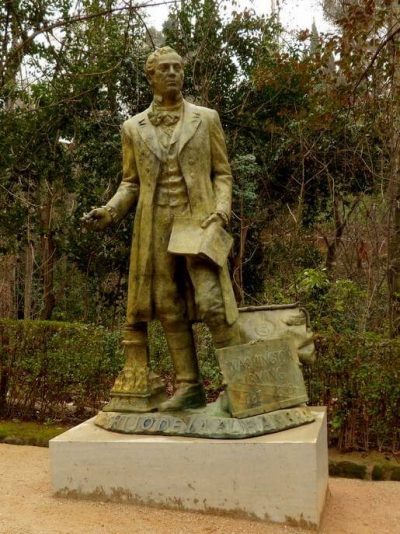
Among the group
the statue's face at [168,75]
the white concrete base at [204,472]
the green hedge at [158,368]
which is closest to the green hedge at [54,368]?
the green hedge at [158,368]

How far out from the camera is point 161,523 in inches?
146

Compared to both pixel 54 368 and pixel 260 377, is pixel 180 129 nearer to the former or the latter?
pixel 260 377

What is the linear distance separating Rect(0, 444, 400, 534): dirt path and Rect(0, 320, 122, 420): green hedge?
84.5 inches

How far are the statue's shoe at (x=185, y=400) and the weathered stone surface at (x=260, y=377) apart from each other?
1.33ft

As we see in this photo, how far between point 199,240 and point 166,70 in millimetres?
1120

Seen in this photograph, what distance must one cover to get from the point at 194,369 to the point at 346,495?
135 cm

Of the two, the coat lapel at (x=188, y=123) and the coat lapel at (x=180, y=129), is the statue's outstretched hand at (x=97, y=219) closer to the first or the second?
the coat lapel at (x=180, y=129)

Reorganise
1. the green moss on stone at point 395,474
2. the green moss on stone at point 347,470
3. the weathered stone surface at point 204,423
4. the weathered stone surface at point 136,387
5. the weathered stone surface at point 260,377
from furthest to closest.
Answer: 1. the green moss on stone at point 347,470
2. the green moss on stone at point 395,474
3. the weathered stone surface at point 136,387
4. the weathered stone surface at point 260,377
5. the weathered stone surface at point 204,423

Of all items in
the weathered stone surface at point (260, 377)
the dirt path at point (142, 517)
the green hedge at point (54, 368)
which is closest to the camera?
the dirt path at point (142, 517)

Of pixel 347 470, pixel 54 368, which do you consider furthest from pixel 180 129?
pixel 54 368

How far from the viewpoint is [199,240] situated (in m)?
4.08

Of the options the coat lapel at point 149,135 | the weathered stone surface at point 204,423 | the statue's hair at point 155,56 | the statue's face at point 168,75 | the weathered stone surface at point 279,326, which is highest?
the statue's hair at point 155,56

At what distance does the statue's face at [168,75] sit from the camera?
4230mm

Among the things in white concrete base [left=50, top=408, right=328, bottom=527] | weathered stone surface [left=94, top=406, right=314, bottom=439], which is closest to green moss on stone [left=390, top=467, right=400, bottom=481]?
white concrete base [left=50, top=408, right=328, bottom=527]
